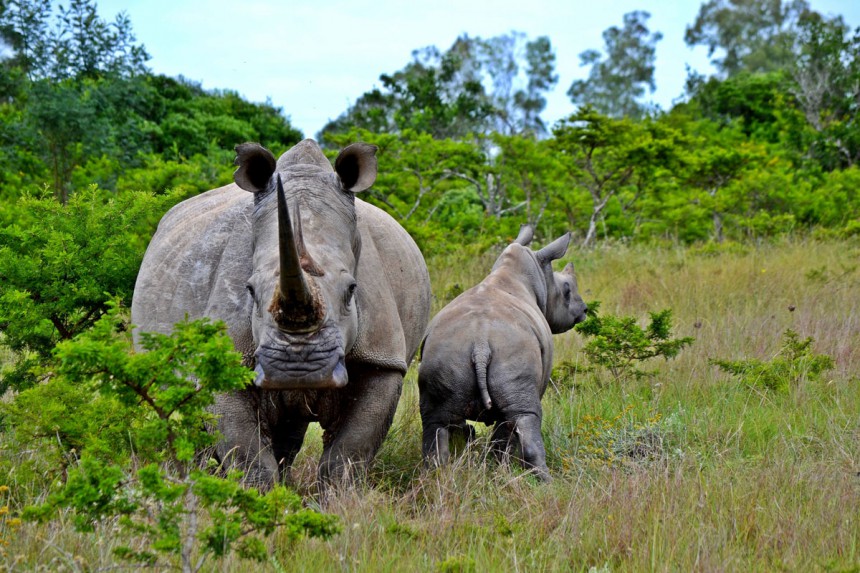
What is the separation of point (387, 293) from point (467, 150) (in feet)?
42.3

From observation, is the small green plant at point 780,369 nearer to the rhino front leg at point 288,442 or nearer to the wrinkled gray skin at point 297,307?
the wrinkled gray skin at point 297,307

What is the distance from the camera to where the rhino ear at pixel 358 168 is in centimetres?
486

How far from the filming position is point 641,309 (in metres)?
11.4

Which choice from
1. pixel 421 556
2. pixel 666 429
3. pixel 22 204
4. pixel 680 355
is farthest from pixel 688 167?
pixel 421 556

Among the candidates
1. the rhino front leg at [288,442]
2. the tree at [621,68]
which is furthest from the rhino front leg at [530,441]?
the tree at [621,68]

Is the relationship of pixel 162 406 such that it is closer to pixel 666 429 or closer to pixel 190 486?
pixel 190 486

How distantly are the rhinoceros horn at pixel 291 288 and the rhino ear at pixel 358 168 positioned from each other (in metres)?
0.85

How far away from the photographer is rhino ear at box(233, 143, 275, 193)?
465cm

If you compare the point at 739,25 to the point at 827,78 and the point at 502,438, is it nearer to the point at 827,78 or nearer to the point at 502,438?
the point at 827,78

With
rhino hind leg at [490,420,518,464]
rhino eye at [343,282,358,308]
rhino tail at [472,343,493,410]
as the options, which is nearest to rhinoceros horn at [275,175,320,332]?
rhino eye at [343,282,358,308]

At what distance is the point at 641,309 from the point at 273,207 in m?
7.48

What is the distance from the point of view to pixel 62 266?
19.7 ft

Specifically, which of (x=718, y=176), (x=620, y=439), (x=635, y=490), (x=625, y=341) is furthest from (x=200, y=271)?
(x=718, y=176)

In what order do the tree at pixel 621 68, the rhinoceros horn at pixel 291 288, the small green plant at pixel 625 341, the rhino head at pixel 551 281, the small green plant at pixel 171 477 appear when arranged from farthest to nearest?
the tree at pixel 621 68 < the small green plant at pixel 625 341 < the rhino head at pixel 551 281 < the rhinoceros horn at pixel 291 288 < the small green plant at pixel 171 477
